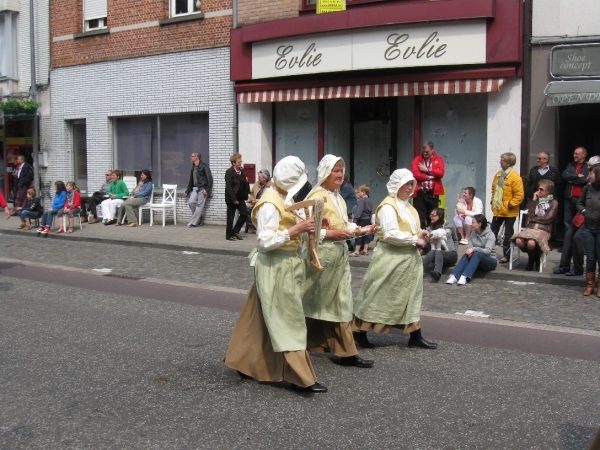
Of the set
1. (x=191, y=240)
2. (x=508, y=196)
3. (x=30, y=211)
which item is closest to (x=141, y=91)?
(x=30, y=211)

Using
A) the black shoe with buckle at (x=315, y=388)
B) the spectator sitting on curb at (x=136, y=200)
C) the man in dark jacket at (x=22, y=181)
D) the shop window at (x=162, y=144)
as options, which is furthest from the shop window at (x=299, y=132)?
the black shoe with buckle at (x=315, y=388)

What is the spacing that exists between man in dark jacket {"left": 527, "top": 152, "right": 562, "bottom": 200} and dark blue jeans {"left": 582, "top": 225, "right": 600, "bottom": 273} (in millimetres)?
2486

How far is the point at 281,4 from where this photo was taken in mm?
16500

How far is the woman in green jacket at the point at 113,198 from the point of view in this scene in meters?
18.9

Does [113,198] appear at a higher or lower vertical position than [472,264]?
higher

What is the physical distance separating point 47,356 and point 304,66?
1017 centimetres

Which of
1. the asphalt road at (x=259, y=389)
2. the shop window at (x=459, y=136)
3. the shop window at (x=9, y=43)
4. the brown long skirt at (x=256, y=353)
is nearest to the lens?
the asphalt road at (x=259, y=389)

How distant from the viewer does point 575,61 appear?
1312 cm

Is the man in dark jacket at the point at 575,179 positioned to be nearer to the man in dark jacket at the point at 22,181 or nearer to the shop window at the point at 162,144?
the shop window at the point at 162,144

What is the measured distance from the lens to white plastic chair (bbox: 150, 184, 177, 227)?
18.4 m

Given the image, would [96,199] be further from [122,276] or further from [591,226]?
[591,226]

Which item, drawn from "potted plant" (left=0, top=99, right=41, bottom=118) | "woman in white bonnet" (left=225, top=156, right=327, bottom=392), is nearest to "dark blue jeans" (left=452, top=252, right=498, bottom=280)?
"woman in white bonnet" (left=225, top=156, right=327, bottom=392)

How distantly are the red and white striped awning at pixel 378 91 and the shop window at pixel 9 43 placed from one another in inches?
356

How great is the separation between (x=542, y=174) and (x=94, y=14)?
1302cm
